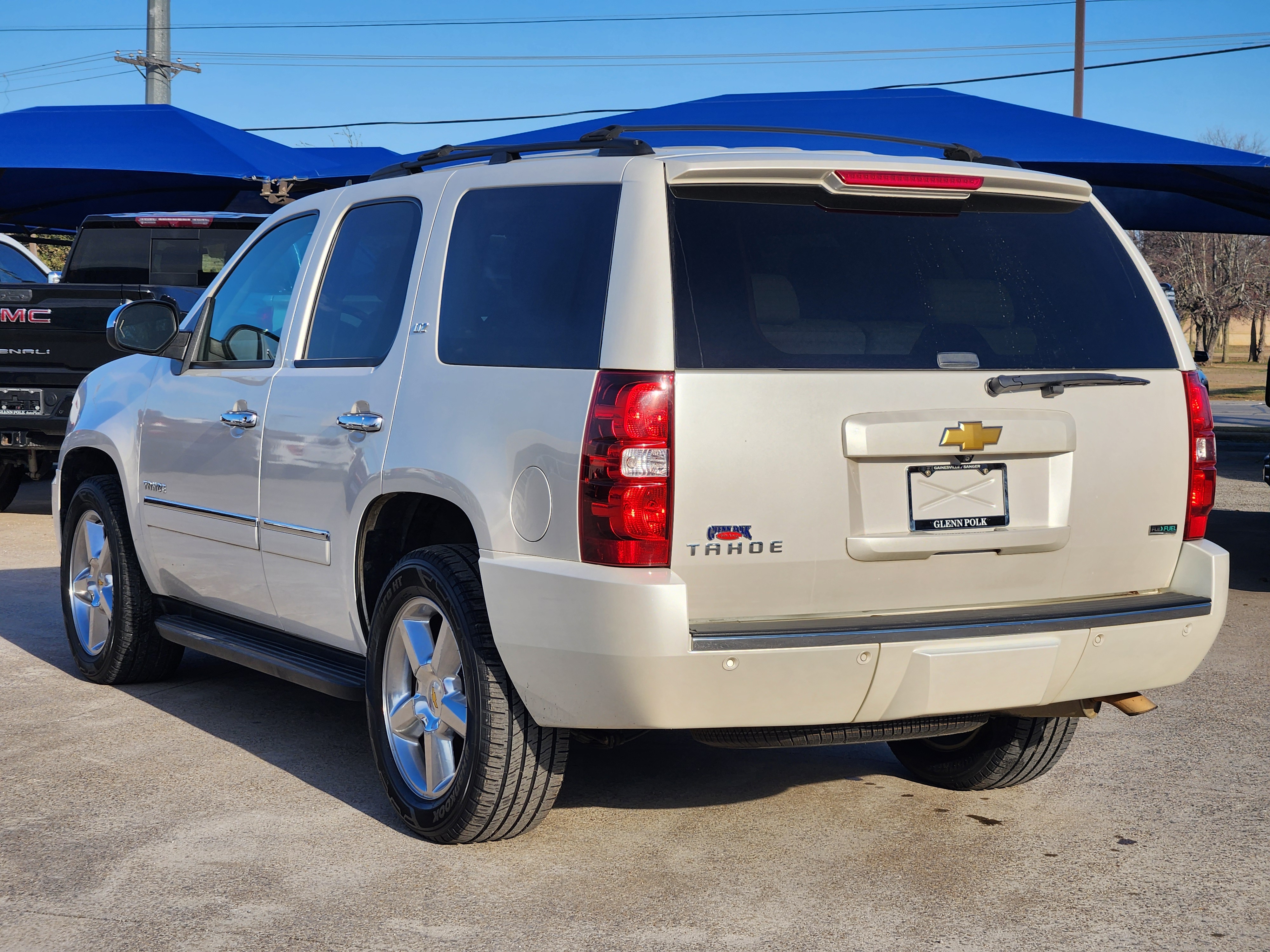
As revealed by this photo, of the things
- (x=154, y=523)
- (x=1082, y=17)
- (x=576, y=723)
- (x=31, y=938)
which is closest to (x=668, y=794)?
(x=576, y=723)

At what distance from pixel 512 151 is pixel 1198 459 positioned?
2147 millimetres

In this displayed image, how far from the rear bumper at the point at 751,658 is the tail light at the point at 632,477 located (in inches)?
2.4

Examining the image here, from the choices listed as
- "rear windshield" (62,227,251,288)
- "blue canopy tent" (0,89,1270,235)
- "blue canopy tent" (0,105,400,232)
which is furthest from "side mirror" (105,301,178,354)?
"blue canopy tent" (0,105,400,232)

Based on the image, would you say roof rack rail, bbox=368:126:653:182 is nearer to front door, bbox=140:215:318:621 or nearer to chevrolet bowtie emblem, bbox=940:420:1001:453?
front door, bbox=140:215:318:621

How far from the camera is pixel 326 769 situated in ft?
15.8

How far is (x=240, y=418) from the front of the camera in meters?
4.93

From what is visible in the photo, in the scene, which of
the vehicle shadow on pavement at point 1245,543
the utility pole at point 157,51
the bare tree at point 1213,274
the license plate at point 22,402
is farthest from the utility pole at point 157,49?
the bare tree at point 1213,274

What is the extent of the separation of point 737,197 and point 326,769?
8.00 ft

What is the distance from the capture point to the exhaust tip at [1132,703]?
4012 millimetres

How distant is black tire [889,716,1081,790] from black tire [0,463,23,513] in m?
9.43

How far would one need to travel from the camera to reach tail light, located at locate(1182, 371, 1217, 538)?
3.96m

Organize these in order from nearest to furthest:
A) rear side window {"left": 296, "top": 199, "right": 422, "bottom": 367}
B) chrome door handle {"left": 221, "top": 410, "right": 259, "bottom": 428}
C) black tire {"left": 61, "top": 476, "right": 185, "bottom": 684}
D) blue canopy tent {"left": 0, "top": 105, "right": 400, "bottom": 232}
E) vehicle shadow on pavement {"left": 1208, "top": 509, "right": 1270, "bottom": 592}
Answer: rear side window {"left": 296, "top": 199, "right": 422, "bottom": 367} → chrome door handle {"left": 221, "top": 410, "right": 259, "bottom": 428} → black tire {"left": 61, "top": 476, "right": 185, "bottom": 684} → vehicle shadow on pavement {"left": 1208, "top": 509, "right": 1270, "bottom": 592} → blue canopy tent {"left": 0, "top": 105, "right": 400, "bottom": 232}

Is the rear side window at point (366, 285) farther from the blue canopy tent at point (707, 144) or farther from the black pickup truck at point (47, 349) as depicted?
the black pickup truck at point (47, 349)

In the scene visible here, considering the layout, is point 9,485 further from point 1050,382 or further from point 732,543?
point 1050,382
